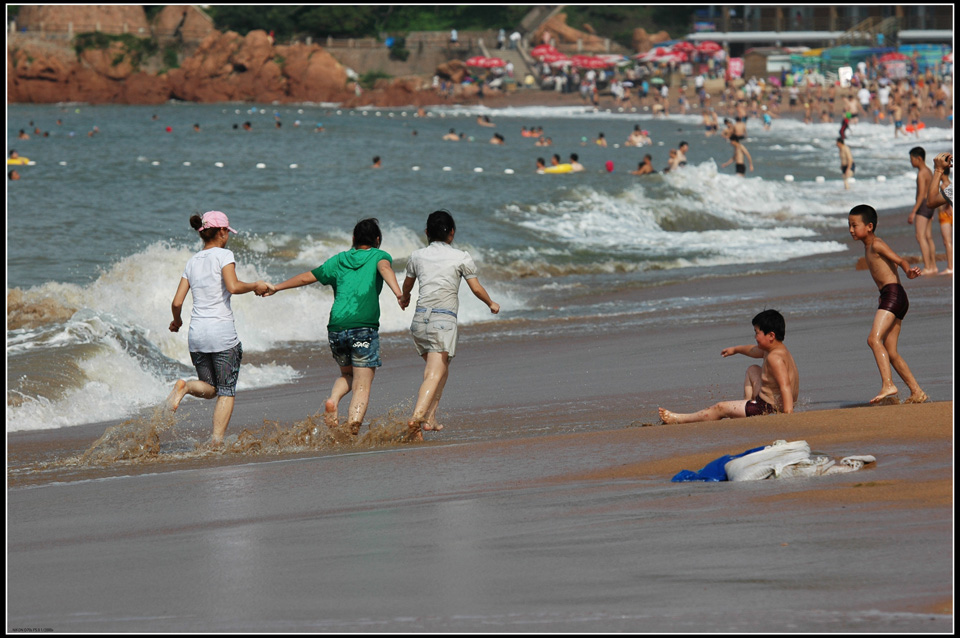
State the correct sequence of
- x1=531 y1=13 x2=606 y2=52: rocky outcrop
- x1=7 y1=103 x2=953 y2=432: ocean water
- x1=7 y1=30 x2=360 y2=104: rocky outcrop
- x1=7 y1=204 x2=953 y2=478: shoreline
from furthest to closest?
x1=531 y1=13 x2=606 y2=52: rocky outcrop < x1=7 y1=30 x2=360 y2=104: rocky outcrop < x1=7 y1=103 x2=953 y2=432: ocean water < x1=7 y1=204 x2=953 y2=478: shoreline

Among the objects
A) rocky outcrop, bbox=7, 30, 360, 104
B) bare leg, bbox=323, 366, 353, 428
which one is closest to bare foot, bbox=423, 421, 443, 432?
bare leg, bbox=323, 366, 353, 428

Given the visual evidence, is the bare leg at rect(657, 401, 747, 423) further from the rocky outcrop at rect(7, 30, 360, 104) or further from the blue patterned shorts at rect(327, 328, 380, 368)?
the rocky outcrop at rect(7, 30, 360, 104)

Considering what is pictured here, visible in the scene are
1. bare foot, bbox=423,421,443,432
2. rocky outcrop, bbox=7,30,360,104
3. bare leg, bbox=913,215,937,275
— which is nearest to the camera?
bare foot, bbox=423,421,443,432

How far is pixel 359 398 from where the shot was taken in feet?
23.6

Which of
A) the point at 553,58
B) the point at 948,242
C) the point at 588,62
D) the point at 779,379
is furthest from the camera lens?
the point at 553,58

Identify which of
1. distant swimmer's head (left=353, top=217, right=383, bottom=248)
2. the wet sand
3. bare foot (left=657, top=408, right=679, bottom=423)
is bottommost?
the wet sand

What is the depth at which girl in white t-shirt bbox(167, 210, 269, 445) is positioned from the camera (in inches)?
280

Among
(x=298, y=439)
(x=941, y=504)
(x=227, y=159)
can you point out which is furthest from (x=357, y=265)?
(x=227, y=159)

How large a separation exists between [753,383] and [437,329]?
2.09m

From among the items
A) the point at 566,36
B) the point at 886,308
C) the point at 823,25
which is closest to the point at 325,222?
the point at 886,308

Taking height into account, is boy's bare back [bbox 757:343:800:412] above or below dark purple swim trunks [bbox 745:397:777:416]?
above

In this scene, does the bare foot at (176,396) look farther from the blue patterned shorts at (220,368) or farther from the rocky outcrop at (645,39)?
the rocky outcrop at (645,39)

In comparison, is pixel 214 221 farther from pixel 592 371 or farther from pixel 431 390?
pixel 592 371

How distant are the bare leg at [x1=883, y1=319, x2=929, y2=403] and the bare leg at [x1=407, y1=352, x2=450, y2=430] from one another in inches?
112
